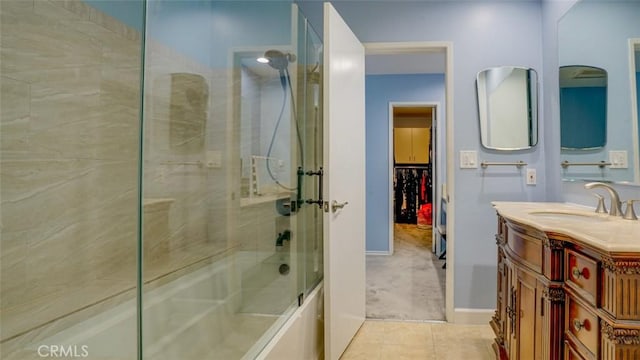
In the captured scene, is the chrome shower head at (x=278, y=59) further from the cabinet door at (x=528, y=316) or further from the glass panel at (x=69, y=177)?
the cabinet door at (x=528, y=316)

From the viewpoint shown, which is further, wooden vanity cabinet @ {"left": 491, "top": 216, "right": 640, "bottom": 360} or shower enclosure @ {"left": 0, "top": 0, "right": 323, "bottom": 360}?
shower enclosure @ {"left": 0, "top": 0, "right": 323, "bottom": 360}

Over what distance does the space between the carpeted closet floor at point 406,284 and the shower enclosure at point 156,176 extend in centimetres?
91

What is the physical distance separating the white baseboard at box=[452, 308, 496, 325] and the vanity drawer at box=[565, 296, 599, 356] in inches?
57.7

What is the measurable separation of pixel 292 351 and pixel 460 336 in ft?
4.32

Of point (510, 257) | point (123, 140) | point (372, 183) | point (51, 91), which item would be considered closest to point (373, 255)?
point (372, 183)

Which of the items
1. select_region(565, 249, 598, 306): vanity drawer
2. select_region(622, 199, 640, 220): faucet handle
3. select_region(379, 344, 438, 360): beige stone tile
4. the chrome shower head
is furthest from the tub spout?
select_region(622, 199, 640, 220): faucet handle

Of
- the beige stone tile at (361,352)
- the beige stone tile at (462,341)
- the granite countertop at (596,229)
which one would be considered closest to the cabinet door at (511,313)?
the granite countertop at (596,229)

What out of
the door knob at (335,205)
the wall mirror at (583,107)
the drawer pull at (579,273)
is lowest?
the drawer pull at (579,273)

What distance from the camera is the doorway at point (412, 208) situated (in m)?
2.91

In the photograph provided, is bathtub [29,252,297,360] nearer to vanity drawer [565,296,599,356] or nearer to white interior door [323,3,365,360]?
white interior door [323,3,365,360]

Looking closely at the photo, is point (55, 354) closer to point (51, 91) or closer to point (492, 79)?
point (51, 91)

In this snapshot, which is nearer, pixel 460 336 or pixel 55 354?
pixel 55 354

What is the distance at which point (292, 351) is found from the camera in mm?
1677

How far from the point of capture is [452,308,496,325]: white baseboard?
2570mm
